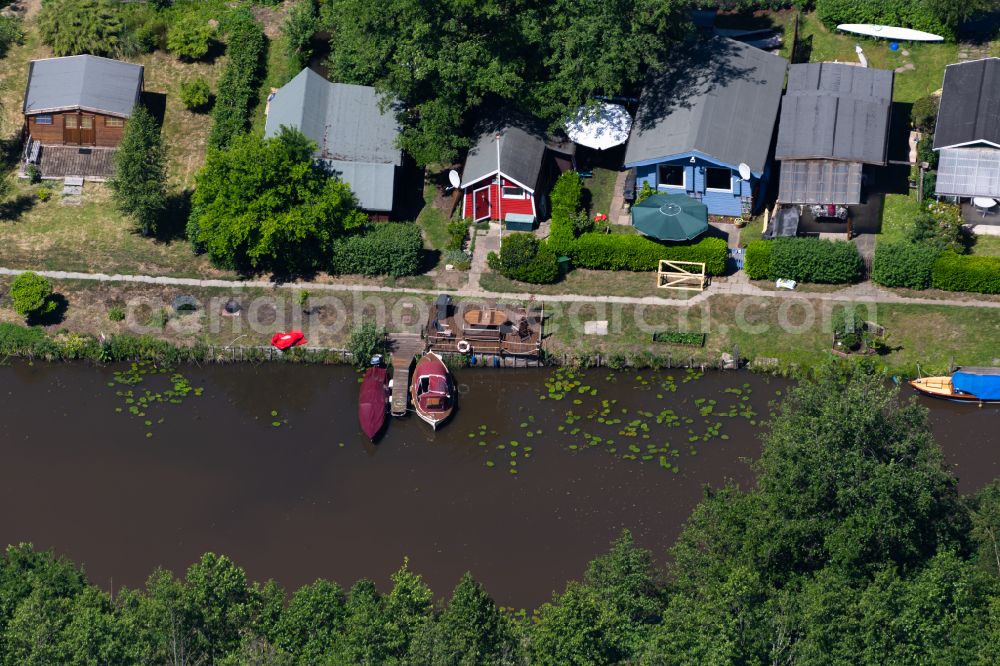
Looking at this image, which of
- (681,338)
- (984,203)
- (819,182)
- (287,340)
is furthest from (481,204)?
(984,203)

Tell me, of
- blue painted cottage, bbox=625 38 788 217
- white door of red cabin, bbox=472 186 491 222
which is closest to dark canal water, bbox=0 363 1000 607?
white door of red cabin, bbox=472 186 491 222

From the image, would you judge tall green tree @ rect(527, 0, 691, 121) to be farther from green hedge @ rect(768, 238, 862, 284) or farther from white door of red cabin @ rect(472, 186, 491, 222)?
green hedge @ rect(768, 238, 862, 284)

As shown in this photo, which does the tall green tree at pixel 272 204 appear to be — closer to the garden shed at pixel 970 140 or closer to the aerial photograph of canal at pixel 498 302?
the aerial photograph of canal at pixel 498 302

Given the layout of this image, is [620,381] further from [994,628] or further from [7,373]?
[7,373]

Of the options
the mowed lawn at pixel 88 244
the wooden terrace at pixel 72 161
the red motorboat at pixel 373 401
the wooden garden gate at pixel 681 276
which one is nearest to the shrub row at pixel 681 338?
the wooden garden gate at pixel 681 276

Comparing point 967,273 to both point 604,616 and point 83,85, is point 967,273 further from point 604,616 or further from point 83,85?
point 83,85

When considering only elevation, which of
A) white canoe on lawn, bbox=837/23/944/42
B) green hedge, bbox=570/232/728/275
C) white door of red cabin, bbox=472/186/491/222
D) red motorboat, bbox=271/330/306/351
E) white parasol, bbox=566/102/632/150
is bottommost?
red motorboat, bbox=271/330/306/351
